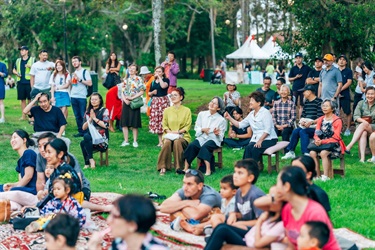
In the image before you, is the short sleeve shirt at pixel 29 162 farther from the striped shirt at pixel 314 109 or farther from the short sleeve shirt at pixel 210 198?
the striped shirt at pixel 314 109

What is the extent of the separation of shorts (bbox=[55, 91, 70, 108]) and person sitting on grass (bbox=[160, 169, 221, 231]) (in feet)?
30.2

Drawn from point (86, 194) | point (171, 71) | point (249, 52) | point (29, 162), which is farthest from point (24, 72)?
point (249, 52)

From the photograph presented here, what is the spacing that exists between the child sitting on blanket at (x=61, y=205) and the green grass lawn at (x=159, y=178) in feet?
9.01

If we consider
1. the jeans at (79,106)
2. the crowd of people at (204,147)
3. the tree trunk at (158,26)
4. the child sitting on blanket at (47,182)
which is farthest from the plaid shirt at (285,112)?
the tree trunk at (158,26)

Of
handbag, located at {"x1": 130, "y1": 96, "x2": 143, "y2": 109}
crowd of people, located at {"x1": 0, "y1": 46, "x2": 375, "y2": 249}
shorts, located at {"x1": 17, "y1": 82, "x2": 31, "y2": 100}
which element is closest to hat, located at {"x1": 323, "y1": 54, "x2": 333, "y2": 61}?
crowd of people, located at {"x1": 0, "y1": 46, "x2": 375, "y2": 249}

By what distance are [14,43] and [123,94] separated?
39571 mm

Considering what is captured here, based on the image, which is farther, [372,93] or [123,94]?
[123,94]

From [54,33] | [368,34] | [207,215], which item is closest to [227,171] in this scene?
[207,215]

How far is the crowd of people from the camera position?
6.08 m

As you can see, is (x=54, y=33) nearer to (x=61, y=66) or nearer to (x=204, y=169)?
(x=61, y=66)

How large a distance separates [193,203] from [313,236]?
2831 mm

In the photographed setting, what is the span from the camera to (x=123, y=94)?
54.3 feet

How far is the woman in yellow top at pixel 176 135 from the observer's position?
43.9 ft

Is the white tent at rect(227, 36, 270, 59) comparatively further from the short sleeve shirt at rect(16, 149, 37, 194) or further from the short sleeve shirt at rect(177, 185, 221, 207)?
the short sleeve shirt at rect(177, 185, 221, 207)
